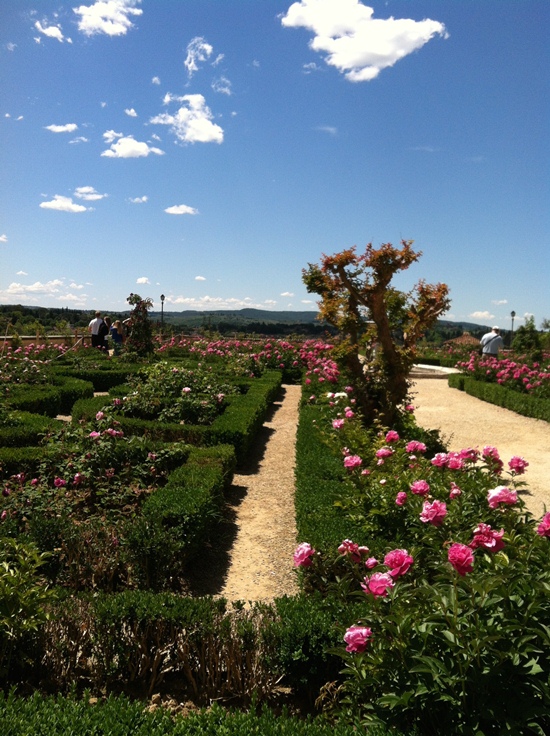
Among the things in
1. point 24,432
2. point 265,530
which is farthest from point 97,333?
point 265,530

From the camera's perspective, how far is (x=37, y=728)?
7.37ft

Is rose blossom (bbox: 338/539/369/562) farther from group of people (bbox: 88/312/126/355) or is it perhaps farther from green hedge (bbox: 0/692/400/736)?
group of people (bbox: 88/312/126/355)

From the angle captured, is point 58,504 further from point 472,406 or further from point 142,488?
point 472,406

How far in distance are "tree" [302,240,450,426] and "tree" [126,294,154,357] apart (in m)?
9.08

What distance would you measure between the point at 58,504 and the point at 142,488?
81cm

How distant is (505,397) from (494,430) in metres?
2.99

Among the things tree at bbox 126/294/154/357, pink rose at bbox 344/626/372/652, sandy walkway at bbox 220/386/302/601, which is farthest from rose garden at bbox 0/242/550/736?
tree at bbox 126/294/154/357

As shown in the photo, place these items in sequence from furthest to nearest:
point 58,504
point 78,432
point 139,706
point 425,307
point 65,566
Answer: point 425,307
point 78,432
point 58,504
point 65,566
point 139,706

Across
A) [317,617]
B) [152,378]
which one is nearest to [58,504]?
[317,617]

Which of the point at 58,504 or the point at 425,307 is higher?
A: the point at 425,307

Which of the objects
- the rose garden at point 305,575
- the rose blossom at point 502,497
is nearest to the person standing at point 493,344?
the rose garden at point 305,575

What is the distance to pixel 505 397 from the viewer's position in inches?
521

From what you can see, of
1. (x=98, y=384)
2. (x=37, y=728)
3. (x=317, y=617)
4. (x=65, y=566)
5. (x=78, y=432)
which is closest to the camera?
(x=37, y=728)

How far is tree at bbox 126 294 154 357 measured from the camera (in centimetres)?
1645
